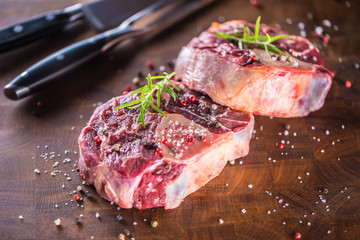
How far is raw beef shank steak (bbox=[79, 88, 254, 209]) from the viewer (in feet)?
9.95

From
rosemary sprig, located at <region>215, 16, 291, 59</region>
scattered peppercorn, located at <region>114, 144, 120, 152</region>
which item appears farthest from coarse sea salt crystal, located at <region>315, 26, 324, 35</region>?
scattered peppercorn, located at <region>114, 144, 120, 152</region>

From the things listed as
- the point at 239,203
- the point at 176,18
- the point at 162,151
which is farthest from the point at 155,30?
the point at 239,203

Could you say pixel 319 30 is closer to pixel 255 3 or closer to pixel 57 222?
pixel 255 3

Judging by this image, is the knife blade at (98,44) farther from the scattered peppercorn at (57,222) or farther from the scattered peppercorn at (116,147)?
the scattered peppercorn at (57,222)

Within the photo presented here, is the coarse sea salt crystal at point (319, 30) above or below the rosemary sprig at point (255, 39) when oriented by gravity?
below

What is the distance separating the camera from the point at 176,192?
3.12 m

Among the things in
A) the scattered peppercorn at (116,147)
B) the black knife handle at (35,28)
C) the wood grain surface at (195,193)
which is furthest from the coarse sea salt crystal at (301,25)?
the scattered peppercorn at (116,147)

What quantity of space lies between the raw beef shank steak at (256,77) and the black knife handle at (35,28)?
1499mm

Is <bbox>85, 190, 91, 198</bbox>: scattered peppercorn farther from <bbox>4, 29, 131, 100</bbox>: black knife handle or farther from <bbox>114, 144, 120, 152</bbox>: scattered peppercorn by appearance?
<bbox>4, 29, 131, 100</bbox>: black knife handle

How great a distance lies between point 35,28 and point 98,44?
0.72 meters

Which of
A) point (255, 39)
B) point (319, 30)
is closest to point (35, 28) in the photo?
point (255, 39)

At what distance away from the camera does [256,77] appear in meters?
3.43

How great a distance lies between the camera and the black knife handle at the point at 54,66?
3689 millimetres

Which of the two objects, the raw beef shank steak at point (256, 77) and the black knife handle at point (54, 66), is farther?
the black knife handle at point (54, 66)
